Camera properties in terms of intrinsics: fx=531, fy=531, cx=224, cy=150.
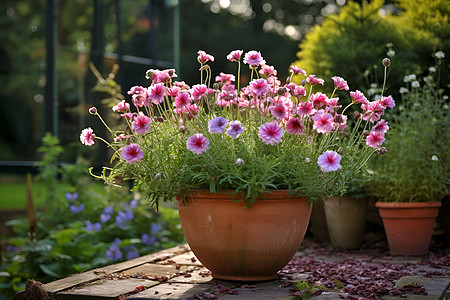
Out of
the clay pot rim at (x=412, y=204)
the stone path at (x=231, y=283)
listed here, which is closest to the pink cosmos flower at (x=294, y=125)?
the stone path at (x=231, y=283)

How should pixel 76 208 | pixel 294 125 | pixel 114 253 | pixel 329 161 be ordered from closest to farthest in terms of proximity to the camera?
pixel 329 161, pixel 294 125, pixel 114 253, pixel 76 208

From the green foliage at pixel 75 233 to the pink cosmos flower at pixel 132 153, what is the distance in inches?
31.8

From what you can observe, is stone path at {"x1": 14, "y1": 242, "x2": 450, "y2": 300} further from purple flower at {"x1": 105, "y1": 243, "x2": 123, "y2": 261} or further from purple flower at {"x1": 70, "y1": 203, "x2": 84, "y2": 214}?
purple flower at {"x1": 70, "y1": 203, "x2": 84, "y2": 214}

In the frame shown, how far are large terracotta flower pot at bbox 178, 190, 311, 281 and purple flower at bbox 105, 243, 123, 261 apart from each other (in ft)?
3.75

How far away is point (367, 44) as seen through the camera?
3.77 meters

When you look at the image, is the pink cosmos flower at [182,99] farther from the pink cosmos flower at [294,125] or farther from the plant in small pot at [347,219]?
the plant in small pot at [347,219]

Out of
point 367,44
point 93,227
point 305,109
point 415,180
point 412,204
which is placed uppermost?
point 367,44

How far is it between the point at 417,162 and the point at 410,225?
0.37m

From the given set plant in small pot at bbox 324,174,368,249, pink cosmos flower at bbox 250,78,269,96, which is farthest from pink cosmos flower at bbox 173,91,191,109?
plant in small pot at bbox 324,174,368,249

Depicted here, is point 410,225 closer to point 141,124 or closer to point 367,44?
point 367,44

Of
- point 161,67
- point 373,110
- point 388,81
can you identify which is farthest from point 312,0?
point 373,110

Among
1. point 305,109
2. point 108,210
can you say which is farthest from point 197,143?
point 108,210

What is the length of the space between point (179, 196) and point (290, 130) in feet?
Answer: 1.72

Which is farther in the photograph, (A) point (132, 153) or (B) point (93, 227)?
(B) point (93, 227)
